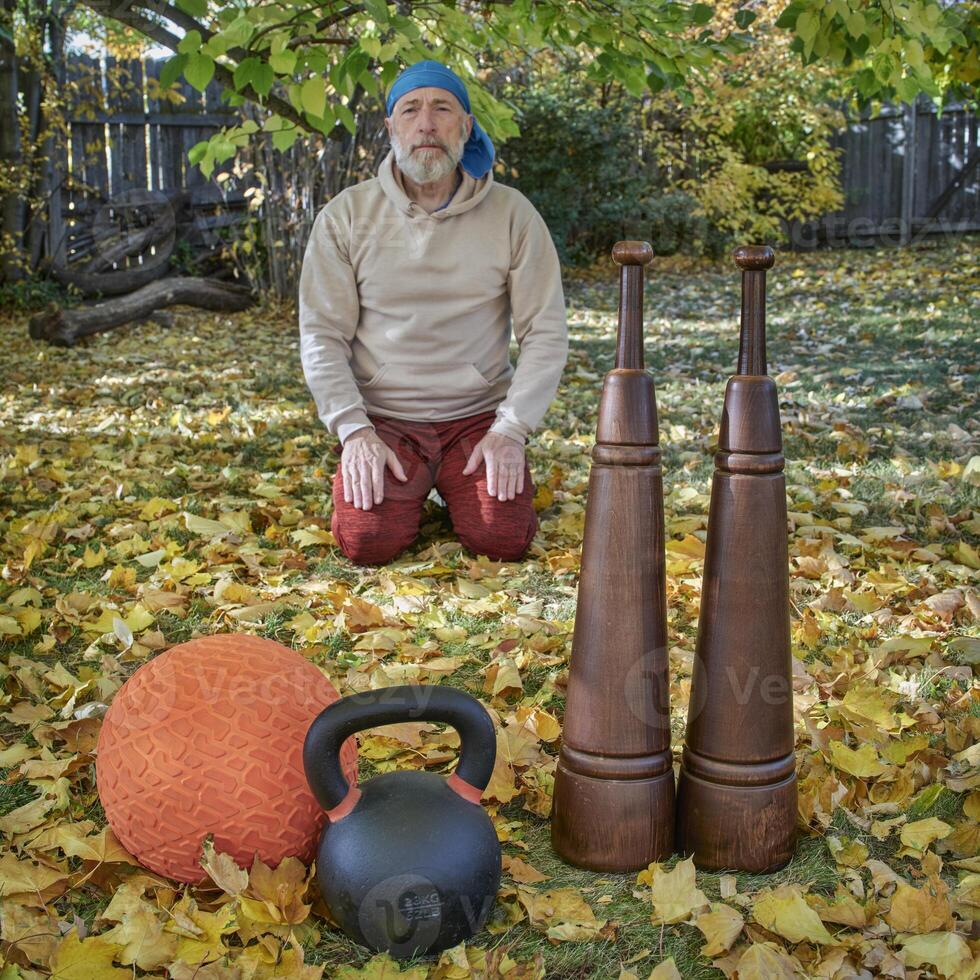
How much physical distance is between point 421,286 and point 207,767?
2.17 m

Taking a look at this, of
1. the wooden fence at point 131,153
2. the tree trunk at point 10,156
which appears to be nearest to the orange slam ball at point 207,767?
the tree trunk at point 10,156

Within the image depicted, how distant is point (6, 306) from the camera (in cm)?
969

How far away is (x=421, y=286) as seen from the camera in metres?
3.62

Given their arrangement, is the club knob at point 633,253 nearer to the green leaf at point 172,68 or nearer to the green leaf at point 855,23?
the green leaf at point 855,23

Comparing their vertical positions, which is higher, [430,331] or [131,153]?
[131,153]

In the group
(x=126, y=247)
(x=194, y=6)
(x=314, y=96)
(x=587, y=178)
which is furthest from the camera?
(x=587, y=178)

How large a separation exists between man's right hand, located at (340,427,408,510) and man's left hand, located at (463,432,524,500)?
1.03 feet

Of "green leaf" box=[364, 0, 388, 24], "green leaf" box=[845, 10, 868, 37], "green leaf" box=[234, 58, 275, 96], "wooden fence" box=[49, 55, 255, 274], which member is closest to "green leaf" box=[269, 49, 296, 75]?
"green leaf" box=[234, 58, 275, 96]

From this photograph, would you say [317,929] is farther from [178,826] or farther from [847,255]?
[847,255]

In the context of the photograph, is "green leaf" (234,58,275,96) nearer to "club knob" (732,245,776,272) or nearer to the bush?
"club knob" (732,245,776,272)

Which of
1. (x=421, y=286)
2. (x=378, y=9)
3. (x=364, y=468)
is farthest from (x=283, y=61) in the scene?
(x=364, y=468)

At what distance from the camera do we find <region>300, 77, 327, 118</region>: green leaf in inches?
140

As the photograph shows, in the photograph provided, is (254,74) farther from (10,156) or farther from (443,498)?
(10,156)

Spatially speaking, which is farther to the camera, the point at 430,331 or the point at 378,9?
the point at 430,331
